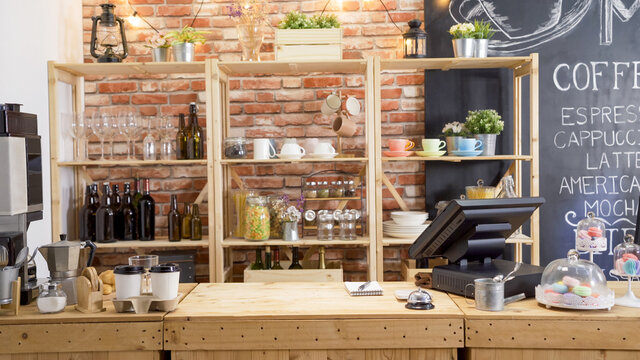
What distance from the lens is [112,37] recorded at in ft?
11.6

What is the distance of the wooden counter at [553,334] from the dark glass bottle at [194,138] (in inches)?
81.3

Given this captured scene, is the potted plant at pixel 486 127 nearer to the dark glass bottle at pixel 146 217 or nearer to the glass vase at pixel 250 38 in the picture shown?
the glass vase at pixel 250 38

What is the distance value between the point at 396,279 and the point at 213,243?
121 centimetres

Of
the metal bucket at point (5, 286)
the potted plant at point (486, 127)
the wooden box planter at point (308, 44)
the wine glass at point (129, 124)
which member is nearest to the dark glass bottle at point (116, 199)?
the wine glass at point (129, 124)

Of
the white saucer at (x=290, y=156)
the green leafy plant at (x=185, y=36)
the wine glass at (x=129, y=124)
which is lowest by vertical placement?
the white saucer at (x=290, y=156)

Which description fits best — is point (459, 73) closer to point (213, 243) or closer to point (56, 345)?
point (213, 243)

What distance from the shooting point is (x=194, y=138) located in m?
3.56

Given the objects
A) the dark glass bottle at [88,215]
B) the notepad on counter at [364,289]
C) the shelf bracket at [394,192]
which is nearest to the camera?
the notepad on counter at [364,289]

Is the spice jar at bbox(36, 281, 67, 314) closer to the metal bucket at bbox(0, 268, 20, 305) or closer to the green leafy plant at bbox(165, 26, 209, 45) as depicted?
the metal bucket at bbox(0, 268, 20, 305)

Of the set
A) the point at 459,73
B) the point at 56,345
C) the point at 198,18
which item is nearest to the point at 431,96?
the point at 459,73

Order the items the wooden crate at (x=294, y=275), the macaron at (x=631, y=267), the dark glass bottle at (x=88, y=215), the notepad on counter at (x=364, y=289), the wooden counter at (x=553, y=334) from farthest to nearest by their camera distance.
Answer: the dark glass bottle at (x=88, y=215), the wooden crate at (x=294, y=275), the notepad on counter at (x=364, y=289), the macaron at (x=631, y=267), the wooden counter at (x=553, y=334)

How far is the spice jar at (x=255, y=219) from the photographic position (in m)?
3.35

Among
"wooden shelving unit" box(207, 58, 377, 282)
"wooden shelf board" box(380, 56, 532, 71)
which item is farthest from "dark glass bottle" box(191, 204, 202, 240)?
"wooden shelf board" box(380, 56, 532, 71)

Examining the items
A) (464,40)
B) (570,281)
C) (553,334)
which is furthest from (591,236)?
(464,40)
